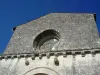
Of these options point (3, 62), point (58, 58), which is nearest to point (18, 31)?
point (3, 62)

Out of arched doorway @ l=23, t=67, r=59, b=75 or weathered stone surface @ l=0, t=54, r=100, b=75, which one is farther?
arched doorway @ l=23, t=67, r=59, b=75

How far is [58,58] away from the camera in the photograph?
10.3 m

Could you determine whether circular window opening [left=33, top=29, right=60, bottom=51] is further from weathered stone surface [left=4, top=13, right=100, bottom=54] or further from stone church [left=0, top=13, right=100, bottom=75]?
weathered stone surface [left=4, top=13, right=100, bottom=54]

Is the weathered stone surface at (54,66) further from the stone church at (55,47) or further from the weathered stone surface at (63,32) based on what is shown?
the weathered stone surface at (63,32)

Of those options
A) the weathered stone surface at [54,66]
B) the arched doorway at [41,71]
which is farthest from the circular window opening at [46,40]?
the arched doorway at [41,71]

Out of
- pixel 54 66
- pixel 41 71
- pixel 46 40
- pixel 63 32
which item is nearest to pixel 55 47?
pixel 63 32

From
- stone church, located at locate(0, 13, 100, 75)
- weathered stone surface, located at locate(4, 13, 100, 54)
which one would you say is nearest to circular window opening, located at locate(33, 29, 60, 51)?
stone church, located at locate(0, 13, 100, 75)

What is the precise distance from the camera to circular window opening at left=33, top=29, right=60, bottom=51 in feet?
40.2

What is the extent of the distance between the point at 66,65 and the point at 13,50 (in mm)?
3624

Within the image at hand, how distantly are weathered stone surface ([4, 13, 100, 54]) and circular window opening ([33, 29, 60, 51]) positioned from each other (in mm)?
219

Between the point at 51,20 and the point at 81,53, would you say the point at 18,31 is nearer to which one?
the point at 51,20

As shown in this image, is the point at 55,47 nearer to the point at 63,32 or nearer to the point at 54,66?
the point at 63,32

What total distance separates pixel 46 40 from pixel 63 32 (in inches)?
50.5

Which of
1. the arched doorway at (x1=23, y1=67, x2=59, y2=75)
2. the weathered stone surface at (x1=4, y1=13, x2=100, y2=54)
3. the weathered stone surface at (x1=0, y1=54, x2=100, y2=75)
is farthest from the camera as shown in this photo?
the weathered stone surface at (x1=4, y1=13, x2=100, y2=54)
